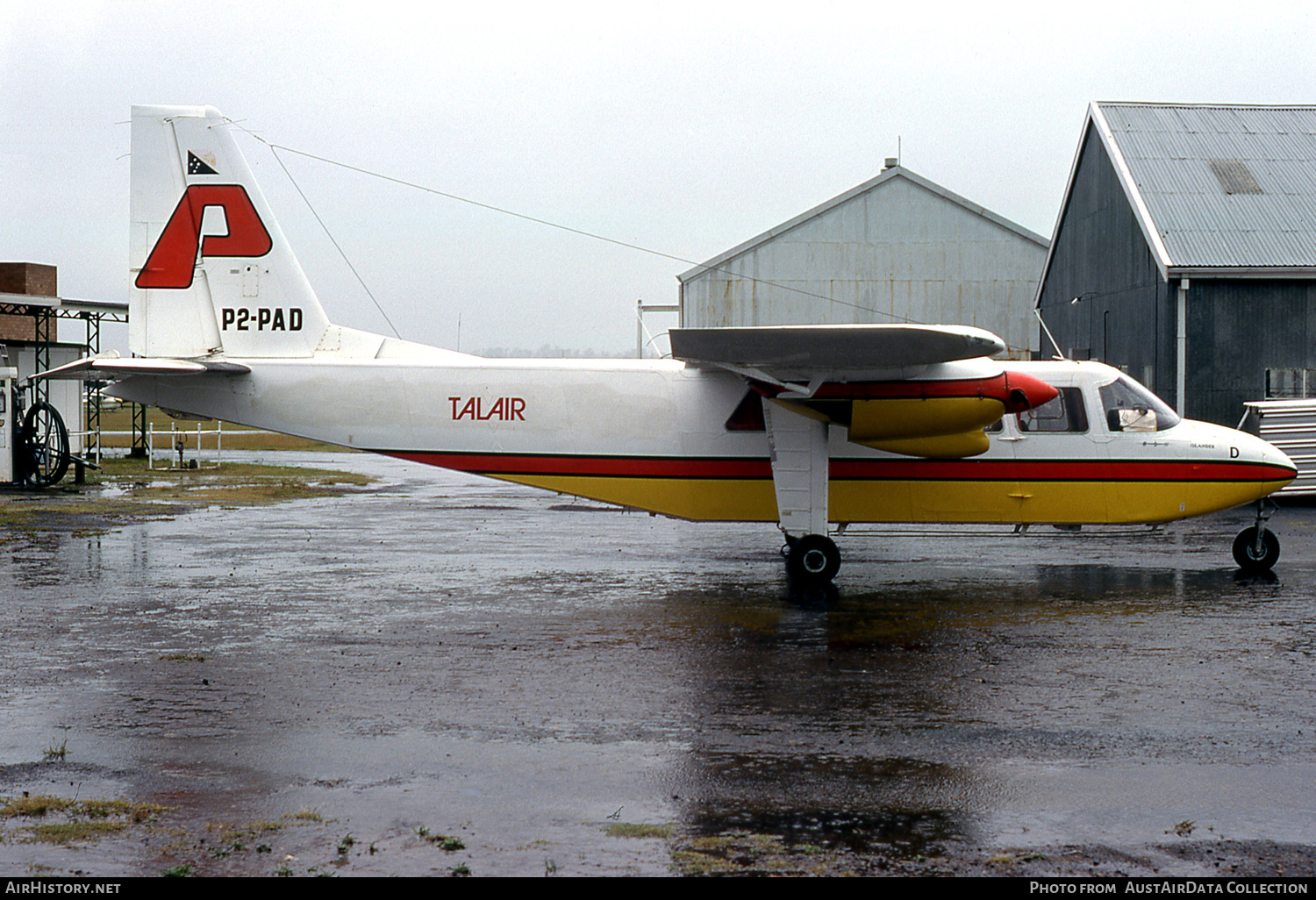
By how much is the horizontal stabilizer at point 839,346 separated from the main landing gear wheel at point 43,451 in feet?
58.5

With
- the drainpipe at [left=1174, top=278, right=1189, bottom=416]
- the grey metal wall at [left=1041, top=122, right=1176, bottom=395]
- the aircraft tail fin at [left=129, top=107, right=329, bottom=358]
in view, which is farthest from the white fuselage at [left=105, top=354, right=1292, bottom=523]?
the grey metal wall at [left=1041, top=122, right=1176, bottom=395]

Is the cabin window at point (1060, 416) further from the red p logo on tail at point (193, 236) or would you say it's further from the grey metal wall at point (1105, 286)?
the grey metal wall at point (1105, 286)

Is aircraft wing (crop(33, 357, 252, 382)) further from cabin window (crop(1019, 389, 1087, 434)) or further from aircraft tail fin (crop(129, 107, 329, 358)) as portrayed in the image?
cabin window (crop(1019, 389, 1087, 434))

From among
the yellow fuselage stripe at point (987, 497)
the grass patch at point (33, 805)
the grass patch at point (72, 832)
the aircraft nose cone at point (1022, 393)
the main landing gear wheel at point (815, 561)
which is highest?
the aircraft nose cone at point (1022, 393)

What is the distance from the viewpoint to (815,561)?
524 inches

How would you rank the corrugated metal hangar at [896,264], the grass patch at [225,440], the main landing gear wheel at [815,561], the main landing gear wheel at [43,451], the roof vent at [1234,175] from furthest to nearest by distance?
the grass patch at [225,440], the corrugated metal hangar at [896,264], the roof vent at [1234,175], the main landing gear wheel at [43,451], the main landing gear wheel at [815,561]

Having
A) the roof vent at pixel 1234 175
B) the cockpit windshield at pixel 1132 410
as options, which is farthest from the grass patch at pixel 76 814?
the roof vent at pixel 1234 175

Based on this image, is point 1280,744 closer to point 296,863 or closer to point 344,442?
point 296,863

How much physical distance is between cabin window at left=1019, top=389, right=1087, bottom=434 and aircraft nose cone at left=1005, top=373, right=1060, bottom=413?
392 mm

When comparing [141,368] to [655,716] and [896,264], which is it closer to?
[655,716]

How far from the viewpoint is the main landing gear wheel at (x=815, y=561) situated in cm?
1327

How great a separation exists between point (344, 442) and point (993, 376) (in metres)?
7.70

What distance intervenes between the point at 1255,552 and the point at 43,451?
2358 cm

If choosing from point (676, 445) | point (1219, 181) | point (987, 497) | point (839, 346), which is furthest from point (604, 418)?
point (1219, 181)
